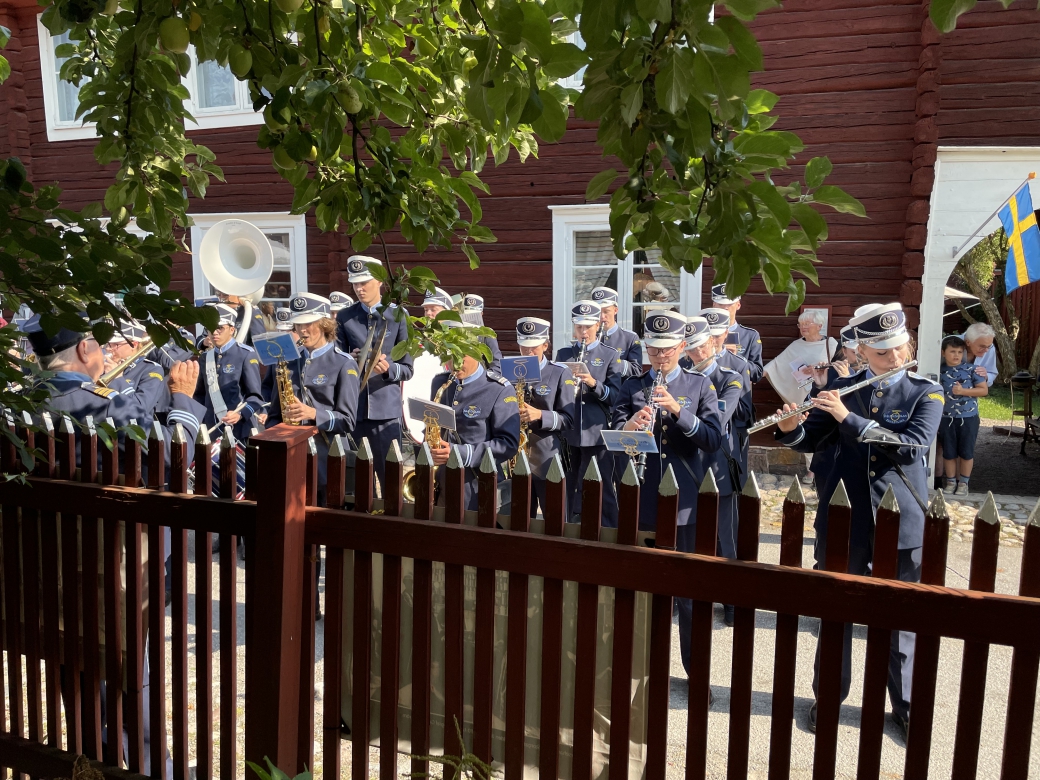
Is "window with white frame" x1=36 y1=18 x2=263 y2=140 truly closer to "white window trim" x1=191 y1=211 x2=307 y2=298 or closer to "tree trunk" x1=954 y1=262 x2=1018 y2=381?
"white window trim" x1=191 y1=211 x2=307 y2=298

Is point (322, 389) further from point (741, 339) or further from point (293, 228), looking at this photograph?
point (293, 228)

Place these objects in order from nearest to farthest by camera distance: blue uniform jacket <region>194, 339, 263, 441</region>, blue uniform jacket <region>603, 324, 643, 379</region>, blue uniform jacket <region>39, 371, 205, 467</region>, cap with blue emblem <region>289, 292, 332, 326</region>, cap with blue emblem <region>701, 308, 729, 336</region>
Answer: blue uniform jacket <region>39, 371, 205, 467</region> → cap with blue emblem <region>289, 292, 332, 326</region> → blue uniform jacket <region>194, 339, 263, 441</region> → cap with blue emblem <region>701, 308, 729, 336</region> → blue uniform jacket <region>603, 324, 643, 379</region>

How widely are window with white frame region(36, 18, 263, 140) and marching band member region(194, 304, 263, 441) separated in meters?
4.32

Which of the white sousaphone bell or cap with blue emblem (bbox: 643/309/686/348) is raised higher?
the white sousaphone bell

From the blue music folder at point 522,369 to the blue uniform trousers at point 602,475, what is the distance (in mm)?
731

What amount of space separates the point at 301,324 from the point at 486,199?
12.6 ft

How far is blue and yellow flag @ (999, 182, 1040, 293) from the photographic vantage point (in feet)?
23.2

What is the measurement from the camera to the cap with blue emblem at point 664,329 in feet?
16.6

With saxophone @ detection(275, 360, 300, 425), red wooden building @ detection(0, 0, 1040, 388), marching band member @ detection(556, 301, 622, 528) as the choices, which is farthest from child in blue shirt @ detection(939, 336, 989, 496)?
saxophone @ detection(275, 360, 300, 425)

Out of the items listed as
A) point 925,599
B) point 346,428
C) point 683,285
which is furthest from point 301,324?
point 925,599

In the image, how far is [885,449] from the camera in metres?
3.89

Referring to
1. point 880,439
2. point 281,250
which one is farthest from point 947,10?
point 281,250

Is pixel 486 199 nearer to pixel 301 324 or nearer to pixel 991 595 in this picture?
pixel 301 324

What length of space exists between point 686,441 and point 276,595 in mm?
3042
